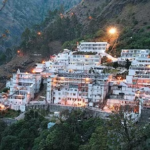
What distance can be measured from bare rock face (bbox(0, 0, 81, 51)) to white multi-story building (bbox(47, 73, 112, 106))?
5112 centimetres

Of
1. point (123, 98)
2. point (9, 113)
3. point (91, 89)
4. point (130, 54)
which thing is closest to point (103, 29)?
point (130, 54)

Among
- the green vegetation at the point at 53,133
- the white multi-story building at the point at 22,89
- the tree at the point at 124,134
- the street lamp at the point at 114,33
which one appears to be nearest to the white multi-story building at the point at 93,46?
the street lamp at the point at 114,33

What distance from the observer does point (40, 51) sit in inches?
2018

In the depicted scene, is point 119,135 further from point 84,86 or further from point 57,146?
point 84,86

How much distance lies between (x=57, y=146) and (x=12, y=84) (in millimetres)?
15037

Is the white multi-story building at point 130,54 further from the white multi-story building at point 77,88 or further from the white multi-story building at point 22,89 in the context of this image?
the white multi-story building at point 22,89

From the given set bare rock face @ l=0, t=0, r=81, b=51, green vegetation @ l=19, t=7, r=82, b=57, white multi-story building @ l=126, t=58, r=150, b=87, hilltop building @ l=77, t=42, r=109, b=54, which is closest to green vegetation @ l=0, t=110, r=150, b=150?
white multi-story building @ l=126, t=58, r=150, b=87

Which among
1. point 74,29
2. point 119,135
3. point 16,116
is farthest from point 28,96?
point 74,29

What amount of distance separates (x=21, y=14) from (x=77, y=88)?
78.8 metres

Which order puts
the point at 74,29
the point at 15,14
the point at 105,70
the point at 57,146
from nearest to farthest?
the point at 57,146 < the point at 105,70 < the point at 74,29 < the point at 15,14

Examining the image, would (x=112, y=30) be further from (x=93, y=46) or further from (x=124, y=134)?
(x=124, y=134)

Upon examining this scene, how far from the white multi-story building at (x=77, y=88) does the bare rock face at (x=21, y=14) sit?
51.1 m

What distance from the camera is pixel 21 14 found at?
325 ft

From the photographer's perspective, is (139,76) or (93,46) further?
(93,46)
